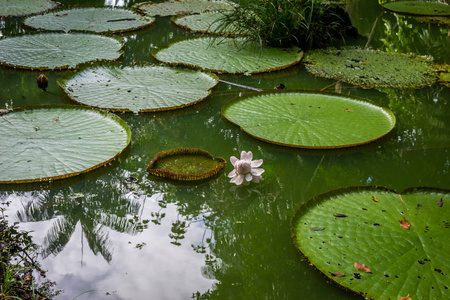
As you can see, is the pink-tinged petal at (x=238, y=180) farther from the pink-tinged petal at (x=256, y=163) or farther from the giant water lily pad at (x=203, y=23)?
the giant water lily pad at (x=203, y=23)

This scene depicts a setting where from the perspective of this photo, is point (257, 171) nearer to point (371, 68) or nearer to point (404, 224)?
point (404, 224)

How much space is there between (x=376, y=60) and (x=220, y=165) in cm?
254

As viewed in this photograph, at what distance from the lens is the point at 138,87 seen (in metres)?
3.31

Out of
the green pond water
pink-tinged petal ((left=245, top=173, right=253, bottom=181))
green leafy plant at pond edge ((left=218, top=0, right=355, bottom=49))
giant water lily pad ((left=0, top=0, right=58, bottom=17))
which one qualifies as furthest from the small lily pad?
giant water lily pad ((left=0, top=0, right=58, bottom=17))

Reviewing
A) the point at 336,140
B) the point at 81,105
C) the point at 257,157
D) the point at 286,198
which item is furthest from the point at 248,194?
the point at 81,105

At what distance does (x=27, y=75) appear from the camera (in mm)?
3748

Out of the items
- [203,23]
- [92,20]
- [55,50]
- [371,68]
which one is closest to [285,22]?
[371,68]

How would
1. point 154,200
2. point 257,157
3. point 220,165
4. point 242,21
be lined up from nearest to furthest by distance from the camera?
point 154,200 → point 220,165 → point 257,157 → point 242,21

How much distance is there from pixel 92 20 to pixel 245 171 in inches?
149

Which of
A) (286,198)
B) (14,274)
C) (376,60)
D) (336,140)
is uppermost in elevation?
(376,60)

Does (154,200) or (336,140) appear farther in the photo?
(336,140)

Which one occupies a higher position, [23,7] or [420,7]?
[420,7]

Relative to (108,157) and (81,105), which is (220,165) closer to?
(108,157)

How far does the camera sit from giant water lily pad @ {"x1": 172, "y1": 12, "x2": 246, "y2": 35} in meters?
4.99
